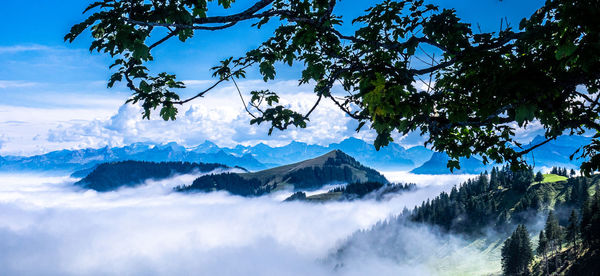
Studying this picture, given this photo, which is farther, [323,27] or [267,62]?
[267,62]

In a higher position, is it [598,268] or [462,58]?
[462,58]

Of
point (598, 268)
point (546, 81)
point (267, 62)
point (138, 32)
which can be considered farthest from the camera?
point (598, 268)

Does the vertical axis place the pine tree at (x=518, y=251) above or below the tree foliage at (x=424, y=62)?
below

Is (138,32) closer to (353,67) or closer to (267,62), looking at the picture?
(267,62)

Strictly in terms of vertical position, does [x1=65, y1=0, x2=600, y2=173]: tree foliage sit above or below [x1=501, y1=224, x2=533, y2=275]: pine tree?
above

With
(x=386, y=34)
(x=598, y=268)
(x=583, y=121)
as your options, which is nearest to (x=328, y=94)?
(x=386, y=34)

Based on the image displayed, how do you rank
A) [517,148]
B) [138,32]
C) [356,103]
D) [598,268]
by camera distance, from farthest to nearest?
[598,268] → [517,148] → [356,103] → [138,32]

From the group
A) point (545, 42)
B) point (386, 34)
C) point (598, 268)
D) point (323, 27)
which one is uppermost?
point (386, 34)

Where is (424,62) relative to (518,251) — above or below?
above

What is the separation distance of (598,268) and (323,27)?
5327 inches

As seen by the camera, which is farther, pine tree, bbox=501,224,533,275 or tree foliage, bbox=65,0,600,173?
pine tree, bbox=501,224,533,275

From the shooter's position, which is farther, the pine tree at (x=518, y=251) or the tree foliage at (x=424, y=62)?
the pine tree at (x=518, y=251)

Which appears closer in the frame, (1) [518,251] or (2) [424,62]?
(2) [424,62]

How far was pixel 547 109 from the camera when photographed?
261 inches
